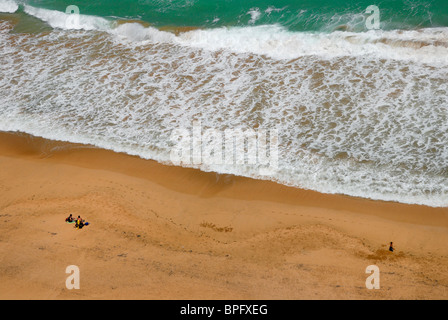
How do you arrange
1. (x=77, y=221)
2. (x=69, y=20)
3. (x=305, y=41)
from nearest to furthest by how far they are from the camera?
(x=77, y=221) → (x=305, y=41) → (x=69, y=20)

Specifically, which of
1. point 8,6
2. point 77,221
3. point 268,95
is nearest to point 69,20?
point 8,6

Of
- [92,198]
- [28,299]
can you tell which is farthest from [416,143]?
[28,299]

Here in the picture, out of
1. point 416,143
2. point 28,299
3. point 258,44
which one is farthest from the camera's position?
point 258,44
